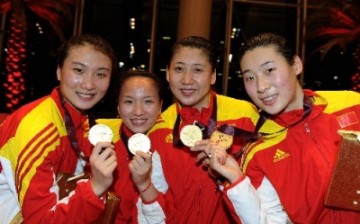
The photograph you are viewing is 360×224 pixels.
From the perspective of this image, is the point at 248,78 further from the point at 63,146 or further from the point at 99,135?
the point at 63,146

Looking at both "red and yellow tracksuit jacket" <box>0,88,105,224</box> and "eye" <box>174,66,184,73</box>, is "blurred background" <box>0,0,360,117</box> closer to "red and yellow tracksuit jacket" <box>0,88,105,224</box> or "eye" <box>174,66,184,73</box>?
"eye" <box>174,66,184,73</box>

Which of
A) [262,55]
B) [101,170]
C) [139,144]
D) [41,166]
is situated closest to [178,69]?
[139,144]

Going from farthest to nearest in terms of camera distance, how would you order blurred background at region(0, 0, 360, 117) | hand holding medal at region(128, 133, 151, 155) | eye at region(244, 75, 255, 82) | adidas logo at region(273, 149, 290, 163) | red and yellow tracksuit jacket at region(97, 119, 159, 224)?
blurred background at region(0, 0, 360, 117) → red and yellow tracksuit jacket at region(97, 119, 159, 224) → hand holding medal at region(128, 133, 151, 155) → eye at region(244, 75, 255, 82) → adidas logo at region(273, 149, 290, 163)

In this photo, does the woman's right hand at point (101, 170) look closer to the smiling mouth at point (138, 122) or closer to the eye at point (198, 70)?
the smiling mouth at point (138, 122)

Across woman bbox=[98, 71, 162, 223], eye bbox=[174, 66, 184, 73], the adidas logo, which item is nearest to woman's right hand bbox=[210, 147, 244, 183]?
the adidas logo

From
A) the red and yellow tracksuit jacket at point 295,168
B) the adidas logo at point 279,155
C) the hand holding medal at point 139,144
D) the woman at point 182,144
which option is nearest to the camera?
the red and yellow tracksuit jacket at point 295,168

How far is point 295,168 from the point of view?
99.8 inches

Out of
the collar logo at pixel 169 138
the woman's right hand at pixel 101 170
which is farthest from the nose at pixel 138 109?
the woman's right hand at pixel 101 170

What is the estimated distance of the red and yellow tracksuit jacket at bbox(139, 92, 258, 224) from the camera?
10.1 ft

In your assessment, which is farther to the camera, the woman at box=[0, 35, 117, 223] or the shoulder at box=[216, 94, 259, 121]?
the shoulder at box=[216, 94, 259, 121]

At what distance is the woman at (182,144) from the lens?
10.1ft

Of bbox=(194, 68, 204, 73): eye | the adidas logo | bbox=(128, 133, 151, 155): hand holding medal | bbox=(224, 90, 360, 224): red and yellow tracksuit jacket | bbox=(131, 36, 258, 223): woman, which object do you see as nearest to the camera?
bbox=(224, 90, 360, 224): red and yellow tracksuit jacket

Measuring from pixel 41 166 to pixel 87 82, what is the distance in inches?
28.7

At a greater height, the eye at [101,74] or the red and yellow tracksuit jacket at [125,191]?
the eye at [101,74]
